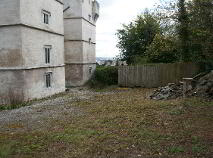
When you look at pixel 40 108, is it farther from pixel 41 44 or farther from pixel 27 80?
pixel 41 44

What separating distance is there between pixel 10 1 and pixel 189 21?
1361 cm

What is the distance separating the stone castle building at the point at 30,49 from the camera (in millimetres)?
16109

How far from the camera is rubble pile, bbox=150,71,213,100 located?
46.9 ft

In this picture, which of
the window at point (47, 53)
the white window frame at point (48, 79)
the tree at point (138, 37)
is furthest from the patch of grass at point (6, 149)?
the tree at point (138, 37)

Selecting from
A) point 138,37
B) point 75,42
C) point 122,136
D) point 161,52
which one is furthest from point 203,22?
point 138,37

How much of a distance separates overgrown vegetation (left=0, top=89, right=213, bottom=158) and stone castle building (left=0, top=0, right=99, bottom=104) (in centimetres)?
639

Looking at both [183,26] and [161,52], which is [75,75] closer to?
[161,52]

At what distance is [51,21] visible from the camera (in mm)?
20375

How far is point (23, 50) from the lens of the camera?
16.3 metres

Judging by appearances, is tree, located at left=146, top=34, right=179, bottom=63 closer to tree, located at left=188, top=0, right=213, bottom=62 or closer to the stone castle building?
tree, located at left=188, top=0, right=213, bottom=62

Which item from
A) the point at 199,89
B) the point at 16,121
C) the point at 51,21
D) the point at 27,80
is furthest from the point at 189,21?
the point at 16,121

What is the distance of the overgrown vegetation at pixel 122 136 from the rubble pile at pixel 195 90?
2537 millimetres

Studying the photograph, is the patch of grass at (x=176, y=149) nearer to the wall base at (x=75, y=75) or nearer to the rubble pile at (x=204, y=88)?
the rubble pile at (x=204, y=88)

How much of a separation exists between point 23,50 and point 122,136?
1084cm
